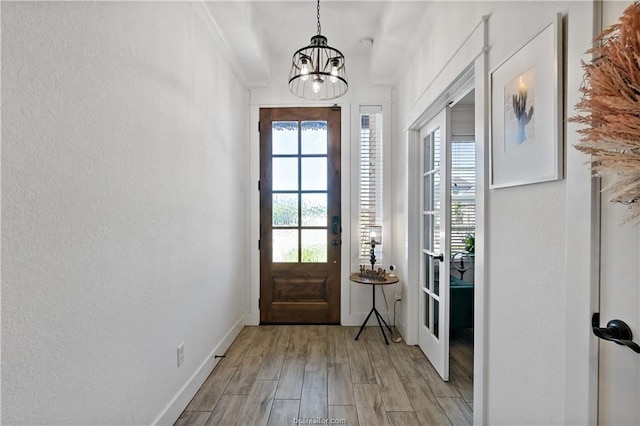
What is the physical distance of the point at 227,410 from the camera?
6.31 feet

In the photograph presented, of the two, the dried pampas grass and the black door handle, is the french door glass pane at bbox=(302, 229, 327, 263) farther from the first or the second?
the dried pampas grass

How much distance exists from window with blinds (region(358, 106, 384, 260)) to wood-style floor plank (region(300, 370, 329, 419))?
143 centimetres

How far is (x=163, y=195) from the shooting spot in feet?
5.65

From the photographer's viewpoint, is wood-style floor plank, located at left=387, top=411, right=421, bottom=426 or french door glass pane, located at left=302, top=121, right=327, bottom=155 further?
french door glass pane, located at left=302, top=121, right=327, bottom=155

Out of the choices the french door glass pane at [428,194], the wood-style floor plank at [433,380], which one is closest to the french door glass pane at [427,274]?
the french door glass pane at [428,194]

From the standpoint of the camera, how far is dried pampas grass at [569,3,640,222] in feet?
2.22

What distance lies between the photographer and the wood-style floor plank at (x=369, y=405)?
1.82 m

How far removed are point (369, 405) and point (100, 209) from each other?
1903 millimetres

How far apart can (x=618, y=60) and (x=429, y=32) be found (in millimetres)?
1839

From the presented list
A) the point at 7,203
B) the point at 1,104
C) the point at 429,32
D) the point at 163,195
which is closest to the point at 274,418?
the point at 163,195

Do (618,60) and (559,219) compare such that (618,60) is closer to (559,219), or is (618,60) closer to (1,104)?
(559,219)

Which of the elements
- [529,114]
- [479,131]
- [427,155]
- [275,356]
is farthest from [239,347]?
[529,114]

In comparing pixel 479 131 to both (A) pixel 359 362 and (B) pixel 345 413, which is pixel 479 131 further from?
(A) pixel 359 362

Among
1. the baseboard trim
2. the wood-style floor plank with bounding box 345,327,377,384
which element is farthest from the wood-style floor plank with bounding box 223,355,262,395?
the wood-style floor plank with bounding box 345,327,377,384
